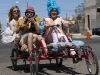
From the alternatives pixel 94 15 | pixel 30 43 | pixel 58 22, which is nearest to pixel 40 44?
pixel 30 43

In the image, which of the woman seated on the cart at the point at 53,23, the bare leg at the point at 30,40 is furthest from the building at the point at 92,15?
the bare leg at the point at 30,40

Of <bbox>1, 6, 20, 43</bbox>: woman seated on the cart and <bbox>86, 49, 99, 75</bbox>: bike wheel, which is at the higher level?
<bbox>1, 6, 20, 43</bbox>: woman seated on the cart

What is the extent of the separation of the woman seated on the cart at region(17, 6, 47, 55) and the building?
143 feet

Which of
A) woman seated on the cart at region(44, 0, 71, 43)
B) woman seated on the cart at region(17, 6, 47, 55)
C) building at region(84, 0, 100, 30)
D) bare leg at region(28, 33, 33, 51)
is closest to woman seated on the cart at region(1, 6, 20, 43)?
woman seated on the cart at region(17, 6, 47, 55)

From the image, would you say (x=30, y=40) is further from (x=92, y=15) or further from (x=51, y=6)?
(x=92, y=15)

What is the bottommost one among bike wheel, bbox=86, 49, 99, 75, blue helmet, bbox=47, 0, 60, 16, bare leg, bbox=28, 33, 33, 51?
bike wheel, bbox=86, 49, 99, 75

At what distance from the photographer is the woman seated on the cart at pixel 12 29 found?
827cm

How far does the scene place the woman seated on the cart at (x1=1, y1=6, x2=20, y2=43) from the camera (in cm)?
827

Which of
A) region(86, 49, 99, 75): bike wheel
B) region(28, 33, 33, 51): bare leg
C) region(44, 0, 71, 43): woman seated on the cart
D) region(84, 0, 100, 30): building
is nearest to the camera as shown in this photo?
region(86, 49, 99, 75): bike wheel

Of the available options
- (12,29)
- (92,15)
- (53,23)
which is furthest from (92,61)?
(92,15)

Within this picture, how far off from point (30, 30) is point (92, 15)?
152 feet

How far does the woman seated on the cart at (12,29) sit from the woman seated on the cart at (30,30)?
0.94 ft

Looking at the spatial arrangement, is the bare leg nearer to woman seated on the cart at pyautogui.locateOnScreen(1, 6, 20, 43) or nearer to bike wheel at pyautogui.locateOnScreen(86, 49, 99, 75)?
woman seated on the cart at pyautogui.locateOnScreen(1, 6, 20, 43)

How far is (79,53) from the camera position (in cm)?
730
